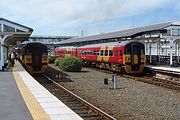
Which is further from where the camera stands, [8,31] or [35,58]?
[8,31]

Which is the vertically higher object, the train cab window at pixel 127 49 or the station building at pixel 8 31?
the station building at pixel 8 31

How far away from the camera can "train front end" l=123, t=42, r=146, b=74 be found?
977 inches

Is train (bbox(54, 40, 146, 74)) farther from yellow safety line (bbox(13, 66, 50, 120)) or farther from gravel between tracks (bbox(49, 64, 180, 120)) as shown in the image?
yellow safety line (bbox(13, 66, 50, 120))

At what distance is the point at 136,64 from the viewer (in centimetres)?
2523

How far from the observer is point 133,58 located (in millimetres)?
25062

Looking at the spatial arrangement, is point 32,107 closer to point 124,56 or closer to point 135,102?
point 135,102

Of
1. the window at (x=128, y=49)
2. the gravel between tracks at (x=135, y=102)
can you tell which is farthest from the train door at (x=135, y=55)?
the gravel between tracks at (x=135, y=102)

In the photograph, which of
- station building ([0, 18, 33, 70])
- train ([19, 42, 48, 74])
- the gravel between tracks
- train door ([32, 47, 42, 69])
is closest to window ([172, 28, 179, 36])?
train ([19, 42, 48, 74])

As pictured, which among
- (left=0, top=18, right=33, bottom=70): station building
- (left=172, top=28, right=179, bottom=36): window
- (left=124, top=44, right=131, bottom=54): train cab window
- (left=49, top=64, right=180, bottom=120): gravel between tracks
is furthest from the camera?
(left=172, top=28, right=179, bottom=36): window

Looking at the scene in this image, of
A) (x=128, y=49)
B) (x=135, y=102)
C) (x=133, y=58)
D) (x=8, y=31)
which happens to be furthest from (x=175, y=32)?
(x=135, y=102)

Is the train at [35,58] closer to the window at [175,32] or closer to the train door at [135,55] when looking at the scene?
the train door at [135,55]

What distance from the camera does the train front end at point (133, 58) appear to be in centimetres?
2482

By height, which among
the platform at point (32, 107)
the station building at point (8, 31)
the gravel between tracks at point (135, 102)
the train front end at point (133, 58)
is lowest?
the gravel between tracks at point (135, 102)

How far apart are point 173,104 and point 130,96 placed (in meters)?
2.47
